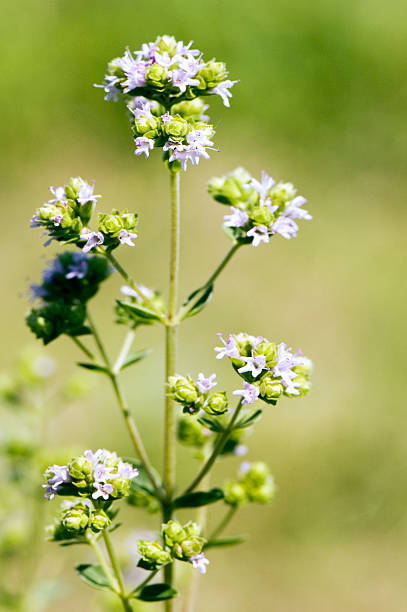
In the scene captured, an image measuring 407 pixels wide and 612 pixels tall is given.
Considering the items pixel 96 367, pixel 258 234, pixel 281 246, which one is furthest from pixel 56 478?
pixel 281 246

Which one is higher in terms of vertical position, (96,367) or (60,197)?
(60,197)

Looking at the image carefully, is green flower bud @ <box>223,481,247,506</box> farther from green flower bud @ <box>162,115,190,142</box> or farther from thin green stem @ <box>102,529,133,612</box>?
green flower bud @ <box>162,115,190,142</box>

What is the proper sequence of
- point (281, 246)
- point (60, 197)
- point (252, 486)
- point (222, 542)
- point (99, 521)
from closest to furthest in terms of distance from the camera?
point (99, 521) → point (60, 197) → point (222, 542) → point (252, 486) → point (281, 246)

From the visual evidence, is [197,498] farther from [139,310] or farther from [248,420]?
[139,310]

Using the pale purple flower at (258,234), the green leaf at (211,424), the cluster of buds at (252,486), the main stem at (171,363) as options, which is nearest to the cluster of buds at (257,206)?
the pale purple flower at (258,234)

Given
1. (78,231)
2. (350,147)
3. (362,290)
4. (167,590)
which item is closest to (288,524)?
(362,290)

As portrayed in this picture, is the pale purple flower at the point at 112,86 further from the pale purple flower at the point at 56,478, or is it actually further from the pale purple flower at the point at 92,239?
the pale purple flower at the point at 56,478
